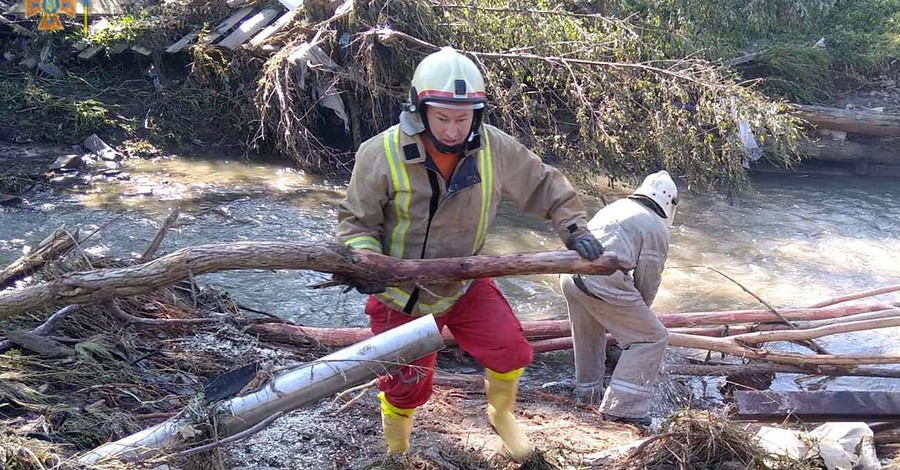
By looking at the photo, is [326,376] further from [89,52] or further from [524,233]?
[89,52]

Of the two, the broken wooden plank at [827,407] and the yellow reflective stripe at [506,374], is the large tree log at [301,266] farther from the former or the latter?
the broken wooden plank at [827,407]

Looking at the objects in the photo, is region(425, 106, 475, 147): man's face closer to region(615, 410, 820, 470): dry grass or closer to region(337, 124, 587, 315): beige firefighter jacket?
region(337, 124, 587, 315): beige firefighter jacket

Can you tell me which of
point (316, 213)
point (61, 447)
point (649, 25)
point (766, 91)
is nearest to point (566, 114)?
point (649, 25)

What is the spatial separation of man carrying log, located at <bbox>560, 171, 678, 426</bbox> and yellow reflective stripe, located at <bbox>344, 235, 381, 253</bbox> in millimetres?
1598

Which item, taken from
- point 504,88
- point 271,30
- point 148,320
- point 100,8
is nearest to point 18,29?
point 100,8

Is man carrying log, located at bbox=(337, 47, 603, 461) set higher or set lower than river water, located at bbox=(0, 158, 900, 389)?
higher


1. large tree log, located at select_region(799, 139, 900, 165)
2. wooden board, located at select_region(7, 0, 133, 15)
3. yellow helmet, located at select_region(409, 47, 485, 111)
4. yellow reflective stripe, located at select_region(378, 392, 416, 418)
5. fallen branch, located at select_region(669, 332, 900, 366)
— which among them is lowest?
fallen branch, located at select_region(669, 332, 900, 366)

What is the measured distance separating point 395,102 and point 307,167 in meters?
1.23

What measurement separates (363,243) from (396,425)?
2.87ft

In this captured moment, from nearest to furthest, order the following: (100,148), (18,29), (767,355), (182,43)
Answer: (767,355) → (100,148) → (182,43) → (18,29)

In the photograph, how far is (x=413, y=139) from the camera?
332 cm

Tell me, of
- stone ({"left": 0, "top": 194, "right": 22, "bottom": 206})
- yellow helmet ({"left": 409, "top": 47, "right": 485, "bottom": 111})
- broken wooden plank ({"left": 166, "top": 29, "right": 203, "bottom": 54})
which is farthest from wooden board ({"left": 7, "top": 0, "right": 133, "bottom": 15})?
yellow helmet ({"left": 409, "top": 47, "right": 485, "bottom": 111})

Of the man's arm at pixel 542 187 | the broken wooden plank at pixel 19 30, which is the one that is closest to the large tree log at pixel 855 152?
the man's arm at pixel 542 187

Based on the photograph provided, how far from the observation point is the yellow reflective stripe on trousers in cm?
331
